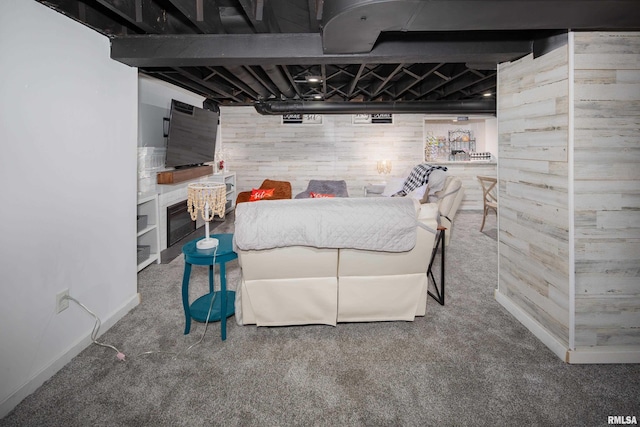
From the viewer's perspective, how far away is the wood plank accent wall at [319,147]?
753 cm

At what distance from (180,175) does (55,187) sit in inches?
112

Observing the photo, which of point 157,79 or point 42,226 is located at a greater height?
point 157,79

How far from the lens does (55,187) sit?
1968 mm

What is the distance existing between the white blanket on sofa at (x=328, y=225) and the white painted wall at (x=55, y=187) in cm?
109

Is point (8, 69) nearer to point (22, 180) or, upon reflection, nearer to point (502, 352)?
point (22, 180)

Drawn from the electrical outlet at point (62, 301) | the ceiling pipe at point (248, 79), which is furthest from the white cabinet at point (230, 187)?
the electrical outlet at point (62, 301)

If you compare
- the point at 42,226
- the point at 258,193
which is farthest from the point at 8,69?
the point at 258,193

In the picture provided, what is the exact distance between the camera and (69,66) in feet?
6.77

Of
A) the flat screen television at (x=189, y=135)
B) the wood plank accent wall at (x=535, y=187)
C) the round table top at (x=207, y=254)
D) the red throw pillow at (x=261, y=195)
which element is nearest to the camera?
the wood plank accent wall at (x=535, y=187)

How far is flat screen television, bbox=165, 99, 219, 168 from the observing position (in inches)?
179

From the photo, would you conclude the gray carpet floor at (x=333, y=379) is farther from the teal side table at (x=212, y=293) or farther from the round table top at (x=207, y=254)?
the round table top at (x=207, y=254)

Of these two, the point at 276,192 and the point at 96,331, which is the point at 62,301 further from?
the point at 276,192

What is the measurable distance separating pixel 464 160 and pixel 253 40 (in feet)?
21.2

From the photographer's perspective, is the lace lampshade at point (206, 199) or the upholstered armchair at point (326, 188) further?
the upholstered armchair at point (326, 188)
